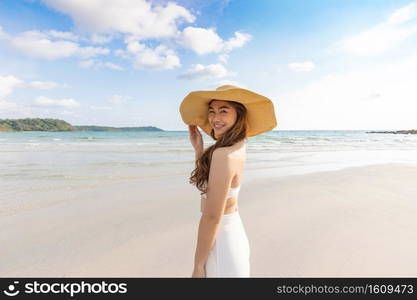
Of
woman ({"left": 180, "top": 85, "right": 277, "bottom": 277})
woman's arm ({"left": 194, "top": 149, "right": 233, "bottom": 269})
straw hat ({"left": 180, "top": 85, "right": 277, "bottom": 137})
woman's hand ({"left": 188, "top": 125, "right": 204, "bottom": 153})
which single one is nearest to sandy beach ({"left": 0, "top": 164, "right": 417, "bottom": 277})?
woman ({"left": 180, "top": 85, "right": 277, "bottom": 277})

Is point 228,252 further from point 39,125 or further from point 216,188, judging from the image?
point 39,125

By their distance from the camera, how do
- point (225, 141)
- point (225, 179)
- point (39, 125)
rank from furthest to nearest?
point (39, 125) < point (225, 141) < point (225, 179)

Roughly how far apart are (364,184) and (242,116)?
751cm

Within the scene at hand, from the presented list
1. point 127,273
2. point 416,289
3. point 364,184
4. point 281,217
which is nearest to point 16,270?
point 127,273

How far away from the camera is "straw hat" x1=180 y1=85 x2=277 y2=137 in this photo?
5.90 ft

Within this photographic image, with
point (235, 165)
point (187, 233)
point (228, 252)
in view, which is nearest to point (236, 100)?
point (235, 165)

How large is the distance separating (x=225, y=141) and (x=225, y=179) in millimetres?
304

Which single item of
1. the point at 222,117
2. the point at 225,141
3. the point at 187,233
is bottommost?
the point at 187,233

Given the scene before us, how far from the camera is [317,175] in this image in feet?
30.3

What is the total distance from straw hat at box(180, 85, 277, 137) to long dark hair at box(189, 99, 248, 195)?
2.8 inches

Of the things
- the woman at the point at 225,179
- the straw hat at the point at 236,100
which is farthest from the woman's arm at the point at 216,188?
the straw hat at the point at 236,100

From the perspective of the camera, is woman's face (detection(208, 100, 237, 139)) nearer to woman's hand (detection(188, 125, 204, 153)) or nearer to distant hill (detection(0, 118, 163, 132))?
woman's hand (detection(188, 125, 204, 153))

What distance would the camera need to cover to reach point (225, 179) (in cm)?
154

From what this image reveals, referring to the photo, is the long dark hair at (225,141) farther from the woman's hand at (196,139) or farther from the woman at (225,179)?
the woman's hand at (196,139)
